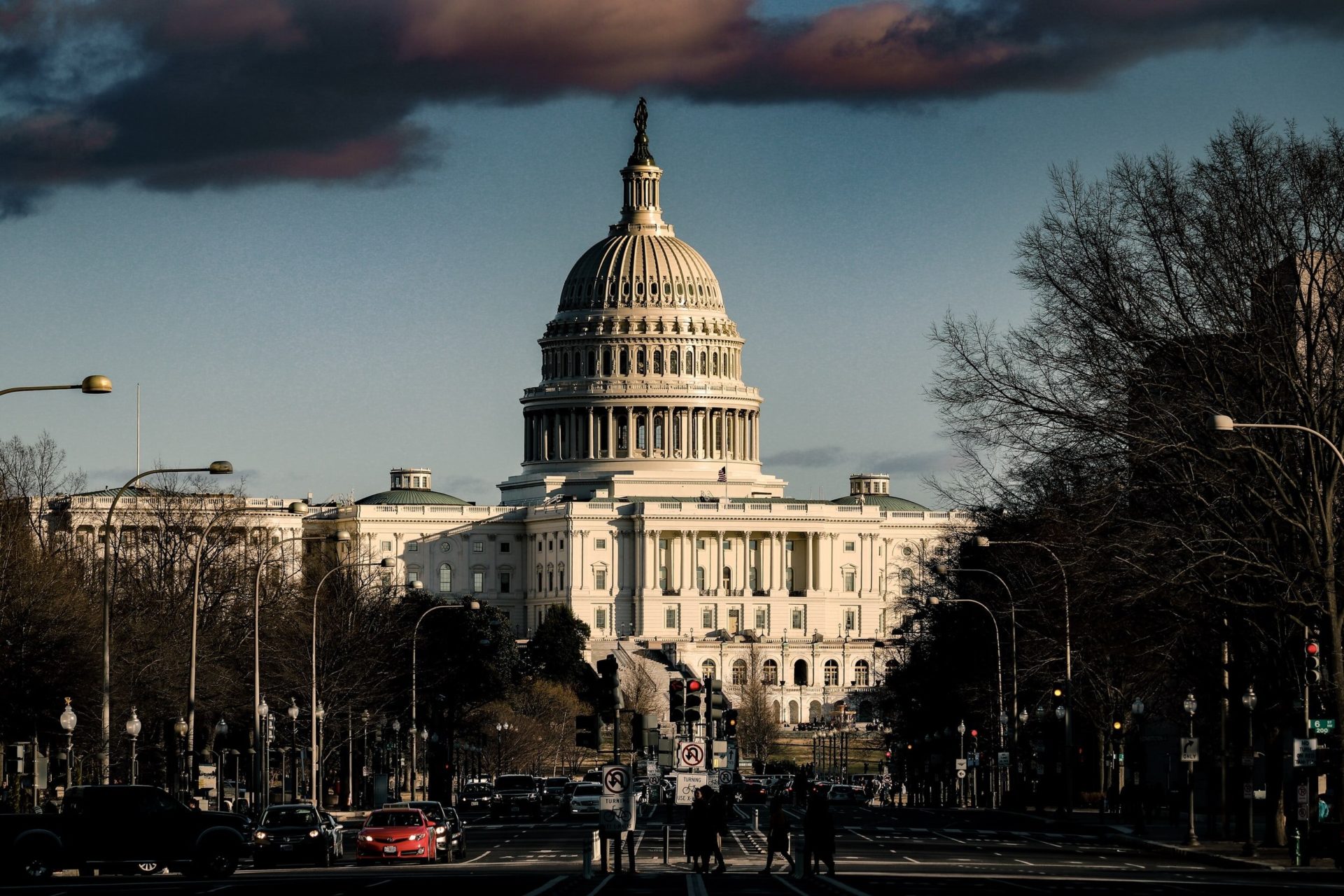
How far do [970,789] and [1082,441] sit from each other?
250 feet

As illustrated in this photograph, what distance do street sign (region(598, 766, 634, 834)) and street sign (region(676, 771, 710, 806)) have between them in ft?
12.7

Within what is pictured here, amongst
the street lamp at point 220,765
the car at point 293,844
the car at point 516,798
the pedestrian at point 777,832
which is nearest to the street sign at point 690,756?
the pedestrian at point 777,832

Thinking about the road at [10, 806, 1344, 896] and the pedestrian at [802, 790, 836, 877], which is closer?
the road at [10, 806, 1344, 896]

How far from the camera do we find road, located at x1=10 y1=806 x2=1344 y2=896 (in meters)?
43.9

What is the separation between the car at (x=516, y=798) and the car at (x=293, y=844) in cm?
3802

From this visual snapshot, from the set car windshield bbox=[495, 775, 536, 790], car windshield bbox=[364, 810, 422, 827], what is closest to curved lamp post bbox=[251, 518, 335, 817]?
car windshield bbox=[495, 775, 536, 790]

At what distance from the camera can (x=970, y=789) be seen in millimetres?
128125

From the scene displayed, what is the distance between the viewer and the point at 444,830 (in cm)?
5978

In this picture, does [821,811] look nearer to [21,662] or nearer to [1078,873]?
[1078,873]

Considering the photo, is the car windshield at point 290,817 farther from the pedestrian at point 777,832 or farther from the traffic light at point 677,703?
the pedestrian at point 777,832

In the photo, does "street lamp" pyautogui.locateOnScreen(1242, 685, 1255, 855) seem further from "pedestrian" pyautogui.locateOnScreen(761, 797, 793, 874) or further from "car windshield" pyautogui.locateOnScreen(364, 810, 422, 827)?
"car windshield" pyautogui.locateOnScreen(364, 810, 422, 827)

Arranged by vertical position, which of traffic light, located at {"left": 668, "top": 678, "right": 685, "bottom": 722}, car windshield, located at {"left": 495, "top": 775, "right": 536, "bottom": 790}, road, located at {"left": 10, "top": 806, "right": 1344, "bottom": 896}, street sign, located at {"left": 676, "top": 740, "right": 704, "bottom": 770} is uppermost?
traffic light, located at {"left": 668, "top": 678, "right": 685, "bottom": 722}

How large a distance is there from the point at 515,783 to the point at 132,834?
53126mm

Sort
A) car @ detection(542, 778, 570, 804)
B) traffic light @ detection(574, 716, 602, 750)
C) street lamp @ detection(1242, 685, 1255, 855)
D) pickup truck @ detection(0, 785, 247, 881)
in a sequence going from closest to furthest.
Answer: pickup truck @ detection(0, 785, 247, 881) → traffic light @ detection(574, 716, 602, 750) → street lamp @ detection(1242, 685, 1255, 855) → car @ detection(542, 778, 570, 804)
